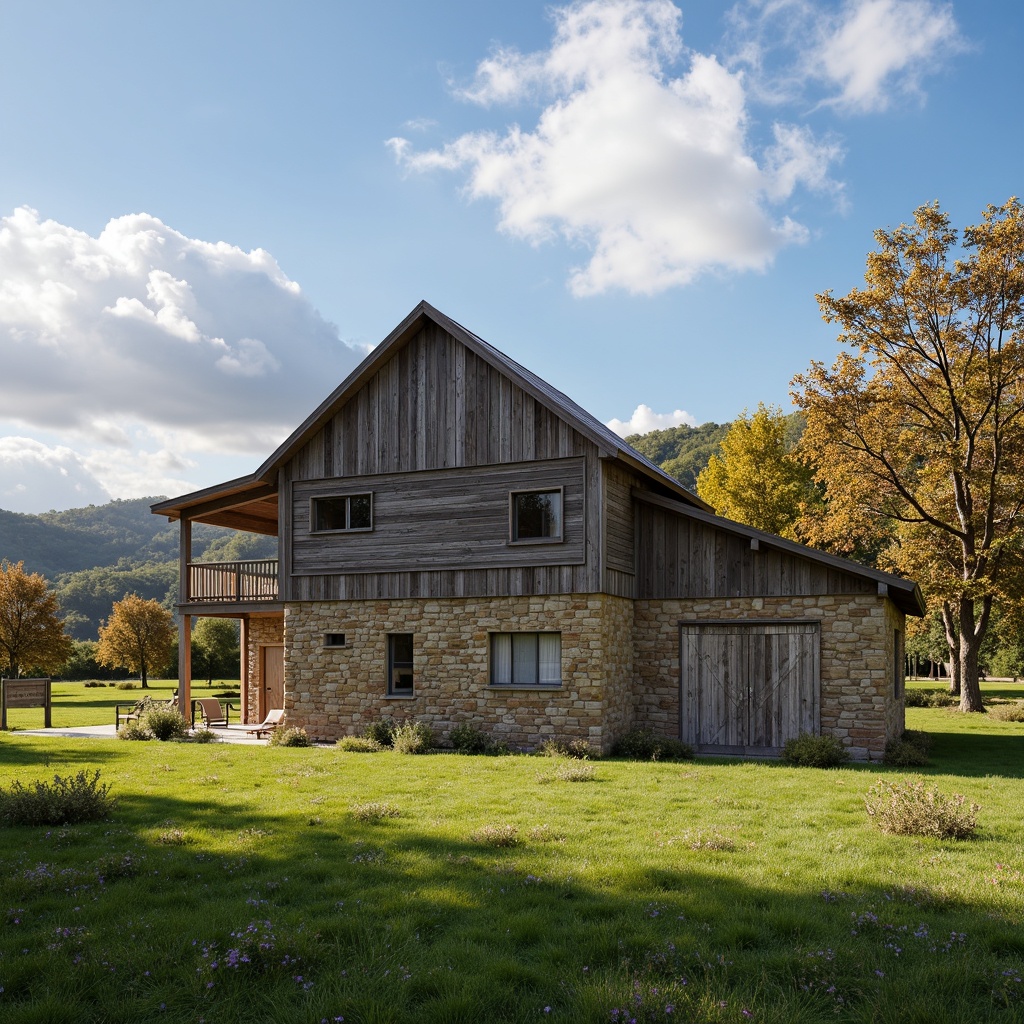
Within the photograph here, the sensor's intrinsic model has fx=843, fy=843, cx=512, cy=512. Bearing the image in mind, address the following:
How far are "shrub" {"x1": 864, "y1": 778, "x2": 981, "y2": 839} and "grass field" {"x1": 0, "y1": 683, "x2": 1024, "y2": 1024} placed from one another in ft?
0.66

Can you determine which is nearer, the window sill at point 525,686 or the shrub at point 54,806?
the shrub at point 54,806

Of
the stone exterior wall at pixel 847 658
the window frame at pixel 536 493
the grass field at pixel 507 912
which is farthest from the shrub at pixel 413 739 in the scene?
the grass field at pixel 507 912

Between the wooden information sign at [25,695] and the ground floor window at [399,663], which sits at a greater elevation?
the ground floor window at [399,663]

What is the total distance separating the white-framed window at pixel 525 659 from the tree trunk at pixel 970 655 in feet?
57.2

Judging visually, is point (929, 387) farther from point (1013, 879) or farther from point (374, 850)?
point (374, 850)

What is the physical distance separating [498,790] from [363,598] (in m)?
7.69

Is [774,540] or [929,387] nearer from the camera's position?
[774,540]

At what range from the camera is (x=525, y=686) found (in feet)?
55.0

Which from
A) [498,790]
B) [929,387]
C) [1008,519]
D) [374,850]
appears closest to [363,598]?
[498,790]

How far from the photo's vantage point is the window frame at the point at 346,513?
18528 mm

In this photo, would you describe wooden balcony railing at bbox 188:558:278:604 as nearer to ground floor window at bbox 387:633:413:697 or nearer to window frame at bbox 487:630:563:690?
ground floor window at bbox 387:633:413:697

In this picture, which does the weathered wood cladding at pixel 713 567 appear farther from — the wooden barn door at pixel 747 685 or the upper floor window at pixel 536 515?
the upper floor window at pixel 536 515

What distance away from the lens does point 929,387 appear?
84.1 ft

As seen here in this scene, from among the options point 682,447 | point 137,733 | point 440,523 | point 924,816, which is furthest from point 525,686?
point 682,447
